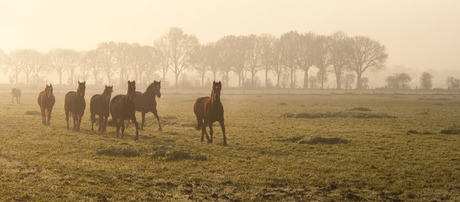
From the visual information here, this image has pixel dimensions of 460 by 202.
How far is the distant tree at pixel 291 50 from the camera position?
91.0 metres

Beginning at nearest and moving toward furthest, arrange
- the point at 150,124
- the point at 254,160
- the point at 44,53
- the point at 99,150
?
the point at 254,160 < the point at 99,150 < the point at 150,124 < the point at 44,53

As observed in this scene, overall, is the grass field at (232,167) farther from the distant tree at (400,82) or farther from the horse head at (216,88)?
the distant tree at (400,82)

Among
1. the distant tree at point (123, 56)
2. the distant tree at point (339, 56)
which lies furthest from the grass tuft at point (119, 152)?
the distant tree at point (123, 56)

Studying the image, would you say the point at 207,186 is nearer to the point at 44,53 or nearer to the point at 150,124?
the point at 150,124

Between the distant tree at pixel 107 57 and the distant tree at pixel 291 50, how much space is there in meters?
44.6

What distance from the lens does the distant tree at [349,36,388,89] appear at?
294 ft

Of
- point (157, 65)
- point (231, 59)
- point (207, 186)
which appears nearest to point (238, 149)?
point (207, 186)

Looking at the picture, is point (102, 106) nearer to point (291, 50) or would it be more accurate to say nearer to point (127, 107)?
point (127, 107)

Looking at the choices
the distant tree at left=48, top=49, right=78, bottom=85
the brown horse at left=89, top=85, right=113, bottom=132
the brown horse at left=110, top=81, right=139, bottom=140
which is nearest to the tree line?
the distant tree at left=48, top=49, right=78, bottom=85

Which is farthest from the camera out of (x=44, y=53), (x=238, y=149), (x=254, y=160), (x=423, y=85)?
(x=44, y=53)

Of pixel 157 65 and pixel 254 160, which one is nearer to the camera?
pixel 254 160

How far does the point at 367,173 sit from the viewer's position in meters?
10.8

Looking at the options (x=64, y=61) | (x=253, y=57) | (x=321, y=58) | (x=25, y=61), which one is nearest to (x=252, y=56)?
(x=253, y=57)

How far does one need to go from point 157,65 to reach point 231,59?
2036 centimetres
